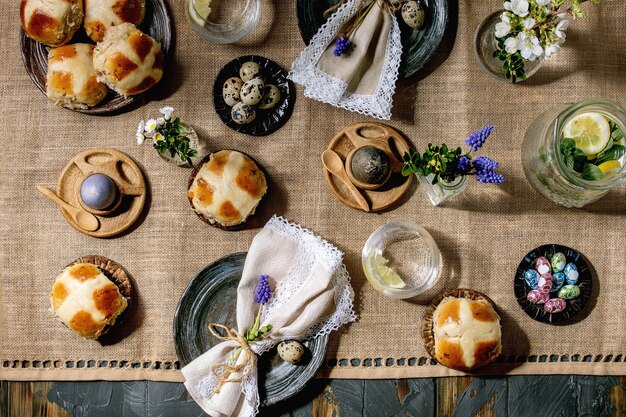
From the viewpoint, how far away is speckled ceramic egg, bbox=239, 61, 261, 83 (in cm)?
163

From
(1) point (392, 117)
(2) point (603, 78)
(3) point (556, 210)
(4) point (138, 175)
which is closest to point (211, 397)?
(4) point (138, 175)

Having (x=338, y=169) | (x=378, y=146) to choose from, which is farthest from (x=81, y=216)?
Answer: (x=378, y=146)

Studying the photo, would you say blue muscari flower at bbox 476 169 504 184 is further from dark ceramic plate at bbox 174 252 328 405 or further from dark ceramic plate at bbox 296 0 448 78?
dark ceramic plate at bbox 174 252 328 405

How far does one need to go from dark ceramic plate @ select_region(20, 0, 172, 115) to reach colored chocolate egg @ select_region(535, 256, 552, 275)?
3.64ft

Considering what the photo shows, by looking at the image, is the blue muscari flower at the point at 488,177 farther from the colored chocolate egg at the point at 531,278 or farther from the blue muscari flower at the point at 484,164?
the colored chocolate egg at the point at 531,278

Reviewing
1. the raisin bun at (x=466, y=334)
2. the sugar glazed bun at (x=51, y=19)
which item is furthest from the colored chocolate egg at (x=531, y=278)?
the sugar glazed bun at (x=51, y=19)

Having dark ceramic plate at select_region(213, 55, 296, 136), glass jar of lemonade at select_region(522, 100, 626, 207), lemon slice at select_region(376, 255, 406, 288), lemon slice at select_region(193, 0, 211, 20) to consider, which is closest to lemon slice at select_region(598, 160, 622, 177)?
glass jar of lemonade at select_region(522, 100, 626, 207)

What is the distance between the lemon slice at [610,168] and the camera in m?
1.52

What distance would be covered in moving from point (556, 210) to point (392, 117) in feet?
1.63

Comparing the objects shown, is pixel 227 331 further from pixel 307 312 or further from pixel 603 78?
pixel 603 78

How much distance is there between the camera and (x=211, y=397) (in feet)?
5.37

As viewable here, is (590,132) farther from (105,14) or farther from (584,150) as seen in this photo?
(105,14)

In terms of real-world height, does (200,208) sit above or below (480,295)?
above

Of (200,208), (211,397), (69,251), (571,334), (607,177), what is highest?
(607,177)
